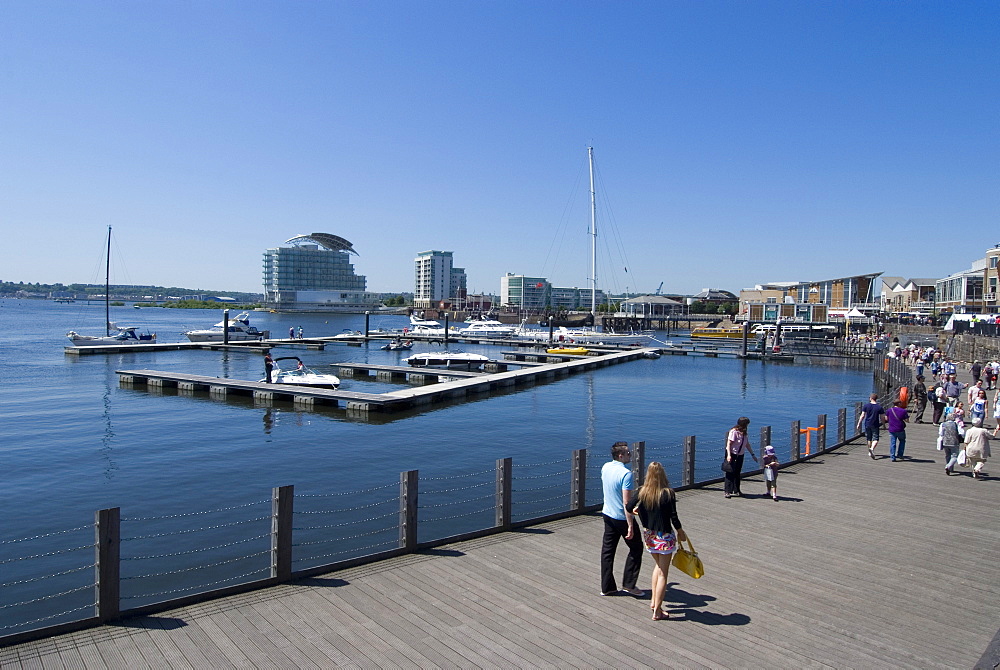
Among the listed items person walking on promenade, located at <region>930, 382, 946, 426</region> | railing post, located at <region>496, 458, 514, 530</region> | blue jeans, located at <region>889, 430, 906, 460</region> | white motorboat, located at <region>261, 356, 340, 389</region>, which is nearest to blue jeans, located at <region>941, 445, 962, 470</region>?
blue jeans, located at <region>889, 430, 906, 460</region>

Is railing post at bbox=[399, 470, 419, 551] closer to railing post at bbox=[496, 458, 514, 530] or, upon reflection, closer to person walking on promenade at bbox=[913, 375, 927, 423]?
railing post at bbox=[496, 458, 514, 530]

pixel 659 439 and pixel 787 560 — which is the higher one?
pixel 787 560

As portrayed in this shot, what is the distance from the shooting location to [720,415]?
105 ft

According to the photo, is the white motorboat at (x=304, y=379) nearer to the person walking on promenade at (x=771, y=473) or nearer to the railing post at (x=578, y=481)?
the railing post at (x=578, y=481)

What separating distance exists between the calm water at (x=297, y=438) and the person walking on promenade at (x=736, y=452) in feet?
15.0

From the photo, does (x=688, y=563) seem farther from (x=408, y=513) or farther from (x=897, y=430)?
(x=897, y=430)

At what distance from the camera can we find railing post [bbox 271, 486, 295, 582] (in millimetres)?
7410

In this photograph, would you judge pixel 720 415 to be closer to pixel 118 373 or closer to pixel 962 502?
pixel 962 502

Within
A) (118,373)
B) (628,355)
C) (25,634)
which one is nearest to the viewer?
(25,634)

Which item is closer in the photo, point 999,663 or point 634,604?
point 999,663

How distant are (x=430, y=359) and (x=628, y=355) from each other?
74.3 feet

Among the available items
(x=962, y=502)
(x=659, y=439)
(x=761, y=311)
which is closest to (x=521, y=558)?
(x=962, y=502)

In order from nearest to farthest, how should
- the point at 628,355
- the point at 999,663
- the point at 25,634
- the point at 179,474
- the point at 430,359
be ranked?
the point at 999,663, the point at 25,634, the point at 179,474, the point at 430,359, the point at 628,355

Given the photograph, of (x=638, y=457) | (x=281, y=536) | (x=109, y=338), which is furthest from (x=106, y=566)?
(x=109, y=338)
